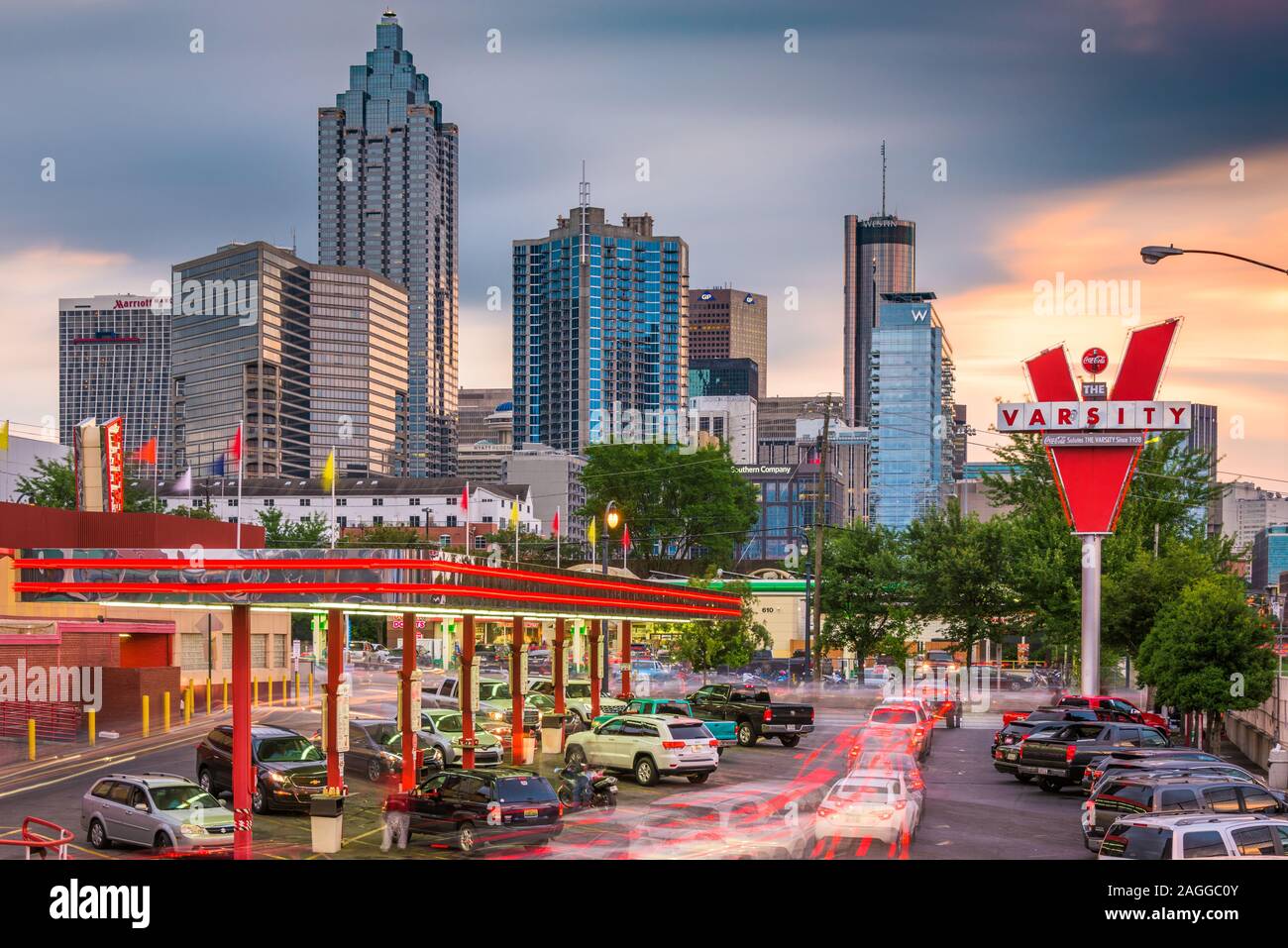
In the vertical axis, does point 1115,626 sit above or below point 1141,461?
below

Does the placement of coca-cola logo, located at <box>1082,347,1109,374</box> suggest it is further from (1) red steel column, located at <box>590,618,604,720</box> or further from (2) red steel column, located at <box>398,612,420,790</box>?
(2) red steel column, located at <box>398,612,420,790</box>

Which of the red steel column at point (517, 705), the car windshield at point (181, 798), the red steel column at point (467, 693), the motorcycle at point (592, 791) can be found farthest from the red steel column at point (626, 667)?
the car windshield at point (181, 798)

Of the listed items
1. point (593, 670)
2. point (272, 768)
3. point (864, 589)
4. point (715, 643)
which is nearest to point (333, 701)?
point (272, 768)

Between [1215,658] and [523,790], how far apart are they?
25929mm

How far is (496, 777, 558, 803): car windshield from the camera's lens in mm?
25922

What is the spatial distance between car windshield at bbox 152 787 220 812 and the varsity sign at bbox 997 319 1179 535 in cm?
4004

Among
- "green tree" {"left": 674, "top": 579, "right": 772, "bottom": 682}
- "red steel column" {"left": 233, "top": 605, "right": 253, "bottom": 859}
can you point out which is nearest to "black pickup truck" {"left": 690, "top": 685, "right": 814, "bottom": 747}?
"red steel column" {"left": 233, "top": 605, "right": 253, "bottom": 859}

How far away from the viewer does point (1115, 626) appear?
5975 cm

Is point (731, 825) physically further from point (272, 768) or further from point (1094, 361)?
point (1094, 361)

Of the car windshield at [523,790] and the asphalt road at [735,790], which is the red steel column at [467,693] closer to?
the asphalt road at [735,790]

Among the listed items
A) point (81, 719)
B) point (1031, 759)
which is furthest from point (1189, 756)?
point (81, 719)
